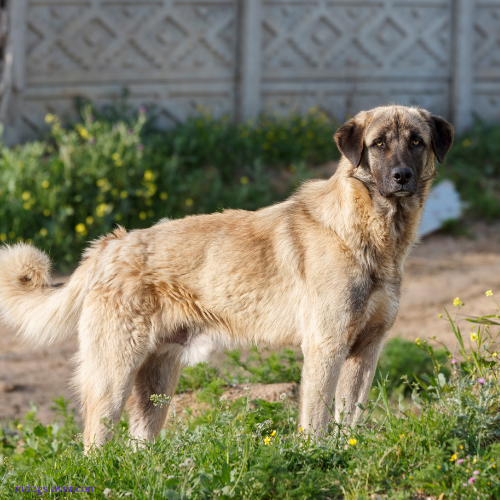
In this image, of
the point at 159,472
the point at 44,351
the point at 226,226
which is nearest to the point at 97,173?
the point at 44,351

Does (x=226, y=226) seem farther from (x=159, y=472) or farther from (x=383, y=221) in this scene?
(x=159, y=472)

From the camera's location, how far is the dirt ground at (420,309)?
5098mm

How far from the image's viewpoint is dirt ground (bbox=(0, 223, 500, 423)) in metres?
5.10

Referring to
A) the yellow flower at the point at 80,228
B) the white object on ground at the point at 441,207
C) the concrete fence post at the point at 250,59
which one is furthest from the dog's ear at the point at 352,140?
the concrete fence post at the point at 250,59

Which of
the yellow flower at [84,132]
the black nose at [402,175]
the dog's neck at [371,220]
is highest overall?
the black nose at [402,175]

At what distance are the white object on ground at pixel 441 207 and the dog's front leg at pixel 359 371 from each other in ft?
17.5

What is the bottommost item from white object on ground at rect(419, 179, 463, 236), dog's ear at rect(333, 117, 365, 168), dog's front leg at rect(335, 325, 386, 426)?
white object on ground at rect(419, 179, 463, 236)

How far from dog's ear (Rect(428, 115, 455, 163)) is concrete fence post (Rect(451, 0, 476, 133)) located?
746 centimetres

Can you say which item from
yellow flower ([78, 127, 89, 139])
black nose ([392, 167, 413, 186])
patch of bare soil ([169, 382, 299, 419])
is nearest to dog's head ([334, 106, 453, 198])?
black nose ([392, 167, 413, 186])

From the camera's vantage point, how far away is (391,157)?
3.35m

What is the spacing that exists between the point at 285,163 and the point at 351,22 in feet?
8.80

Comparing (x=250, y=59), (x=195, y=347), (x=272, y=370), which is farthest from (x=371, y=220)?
(x=250, y=59)

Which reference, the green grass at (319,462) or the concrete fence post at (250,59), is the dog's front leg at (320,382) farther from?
the concrete fence post at (250,59)

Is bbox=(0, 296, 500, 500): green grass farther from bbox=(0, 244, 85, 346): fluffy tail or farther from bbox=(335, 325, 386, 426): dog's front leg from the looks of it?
bbox=(0, 244, 85, 346): fluffy tail
